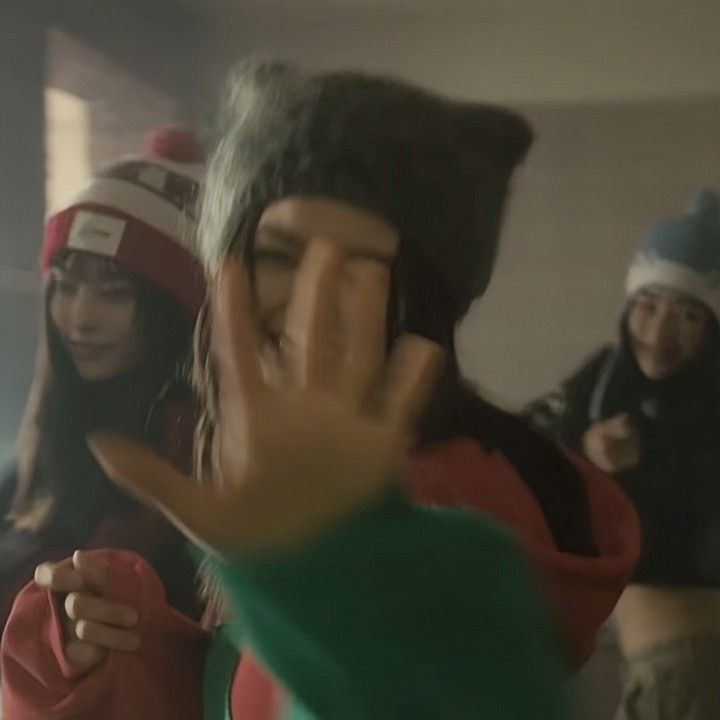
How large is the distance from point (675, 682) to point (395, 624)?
0.75 ft

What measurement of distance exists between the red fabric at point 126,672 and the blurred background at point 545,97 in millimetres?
199

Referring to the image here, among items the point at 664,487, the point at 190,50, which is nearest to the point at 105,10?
the point at 190,50

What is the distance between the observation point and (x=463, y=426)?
1.76ft

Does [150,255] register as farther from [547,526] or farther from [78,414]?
[547,526]

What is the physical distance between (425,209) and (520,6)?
0.47 feet

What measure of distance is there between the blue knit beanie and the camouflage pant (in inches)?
6.3

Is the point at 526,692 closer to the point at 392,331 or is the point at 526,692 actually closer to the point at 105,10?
the point at 392,331

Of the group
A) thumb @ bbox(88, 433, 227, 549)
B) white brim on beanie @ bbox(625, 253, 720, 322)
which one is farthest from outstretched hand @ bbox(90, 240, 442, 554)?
white brim on beanie @ bbox(625, 253, 720, 322)

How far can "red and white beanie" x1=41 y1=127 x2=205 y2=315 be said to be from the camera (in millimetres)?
606

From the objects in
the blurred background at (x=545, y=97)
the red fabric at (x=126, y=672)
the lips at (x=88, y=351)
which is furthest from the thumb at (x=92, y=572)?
the blurred background at (x=545, y=97)

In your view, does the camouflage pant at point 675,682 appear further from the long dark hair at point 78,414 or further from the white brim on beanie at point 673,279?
the long dark hair at point 78,414

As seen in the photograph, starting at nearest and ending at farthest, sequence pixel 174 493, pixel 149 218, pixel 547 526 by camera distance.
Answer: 1. pixel 174 493
2. pixel 547 526
3. pixel 149 218

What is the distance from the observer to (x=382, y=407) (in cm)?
38

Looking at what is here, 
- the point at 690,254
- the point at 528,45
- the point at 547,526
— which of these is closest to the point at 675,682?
the point at 547,526
